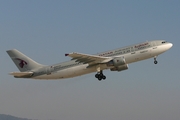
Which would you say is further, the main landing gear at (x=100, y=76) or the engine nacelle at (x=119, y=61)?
the main landing gear at (x=100, y=76)

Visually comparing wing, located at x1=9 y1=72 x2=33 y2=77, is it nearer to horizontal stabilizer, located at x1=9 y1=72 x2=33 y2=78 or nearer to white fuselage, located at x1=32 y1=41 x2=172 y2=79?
horizontal stabilizer, located at x1=9 y1=72 x2=33 y2=78

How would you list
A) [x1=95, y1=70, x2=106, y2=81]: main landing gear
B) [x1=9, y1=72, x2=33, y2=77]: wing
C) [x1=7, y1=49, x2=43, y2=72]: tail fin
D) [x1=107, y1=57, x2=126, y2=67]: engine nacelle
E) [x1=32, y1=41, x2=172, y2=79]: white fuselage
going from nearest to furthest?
[x1=107, y1=57, x2=126, y2=67]: engine nacelle
[x1=32, y1=41, x2=172, y2=79]: white fuselage
[x1=9, y1=72, x2=33, y2=77]: wing
[x1=95, y1=70, x2=106, y2=81]: main landing gear
[x1=7, y1=49, x2=43, y2=72]: tail fin

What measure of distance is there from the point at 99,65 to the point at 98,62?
0.95m

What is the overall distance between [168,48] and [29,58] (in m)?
24.4

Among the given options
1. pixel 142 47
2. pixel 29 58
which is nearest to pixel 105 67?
pixel 142 47

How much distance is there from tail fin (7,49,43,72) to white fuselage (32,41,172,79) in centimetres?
265

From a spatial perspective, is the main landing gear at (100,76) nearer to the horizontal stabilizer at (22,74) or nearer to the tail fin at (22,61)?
the tail fin at (22,61)

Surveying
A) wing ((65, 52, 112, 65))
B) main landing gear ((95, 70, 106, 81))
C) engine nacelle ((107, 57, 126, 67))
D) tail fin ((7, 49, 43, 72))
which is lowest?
main landing gear ((95, 70, 106, 81))

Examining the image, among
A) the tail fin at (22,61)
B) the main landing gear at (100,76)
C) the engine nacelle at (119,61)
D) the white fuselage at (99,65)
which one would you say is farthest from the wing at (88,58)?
the tail fin at (22,61)

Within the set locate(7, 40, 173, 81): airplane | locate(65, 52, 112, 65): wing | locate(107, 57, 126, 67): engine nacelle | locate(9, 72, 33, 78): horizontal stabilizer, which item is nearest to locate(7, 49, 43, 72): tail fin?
locate(7, 40, 173, 81): airplane

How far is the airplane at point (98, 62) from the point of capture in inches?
1987

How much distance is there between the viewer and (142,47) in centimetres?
5078

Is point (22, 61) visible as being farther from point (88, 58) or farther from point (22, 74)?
point (88, 58)

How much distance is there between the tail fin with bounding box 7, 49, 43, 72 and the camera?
185ft
